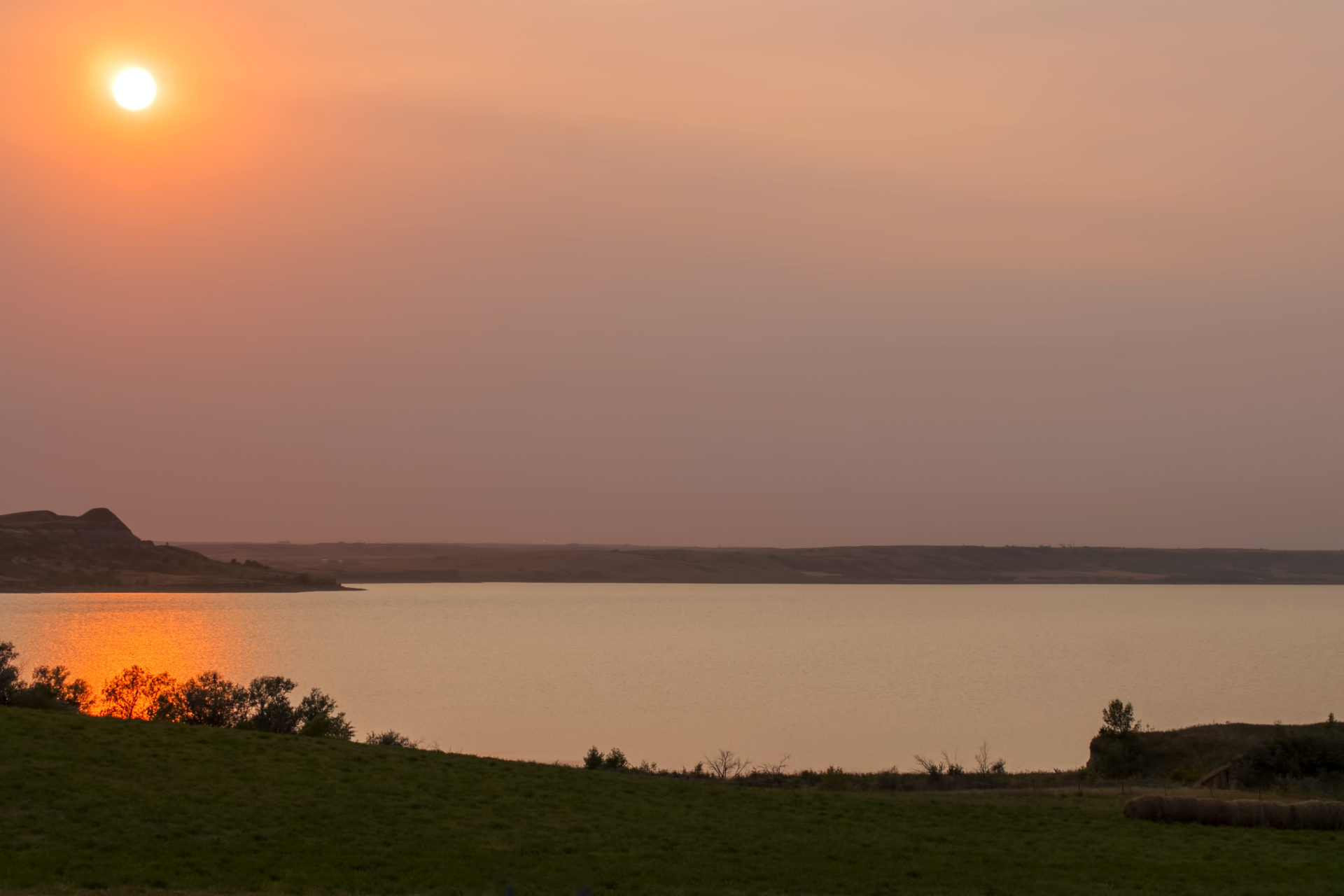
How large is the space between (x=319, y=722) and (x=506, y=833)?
18.9m

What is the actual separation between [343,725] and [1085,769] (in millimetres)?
29194

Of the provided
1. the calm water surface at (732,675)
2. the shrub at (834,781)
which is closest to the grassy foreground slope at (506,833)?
the shrub at (834,781)

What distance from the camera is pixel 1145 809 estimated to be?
28469 millimetres

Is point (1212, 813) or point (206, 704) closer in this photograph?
point (1212, 813)

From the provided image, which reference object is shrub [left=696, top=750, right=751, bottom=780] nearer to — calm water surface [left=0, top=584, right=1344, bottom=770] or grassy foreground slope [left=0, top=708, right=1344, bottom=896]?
calm water surface [left=0, top=584, right=1344, bottom=770]

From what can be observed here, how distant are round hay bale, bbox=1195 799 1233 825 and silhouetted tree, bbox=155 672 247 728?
1308 inches

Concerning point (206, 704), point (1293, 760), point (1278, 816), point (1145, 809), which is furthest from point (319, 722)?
point (1293, 760)

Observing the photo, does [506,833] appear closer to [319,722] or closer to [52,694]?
[319,722]

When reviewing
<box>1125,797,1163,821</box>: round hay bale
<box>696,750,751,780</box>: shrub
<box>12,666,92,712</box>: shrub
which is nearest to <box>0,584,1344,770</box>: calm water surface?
<box>696,750,751,780</box>: shrub

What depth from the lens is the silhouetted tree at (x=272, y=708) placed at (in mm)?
45062

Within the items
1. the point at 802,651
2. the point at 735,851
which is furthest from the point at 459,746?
the point at 802,651

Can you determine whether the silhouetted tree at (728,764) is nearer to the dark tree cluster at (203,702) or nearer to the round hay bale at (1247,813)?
the dark tree cluster at (203,702)

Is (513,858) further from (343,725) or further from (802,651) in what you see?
(802,651)

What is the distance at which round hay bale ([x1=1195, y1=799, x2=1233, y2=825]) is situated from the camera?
27.9 m
